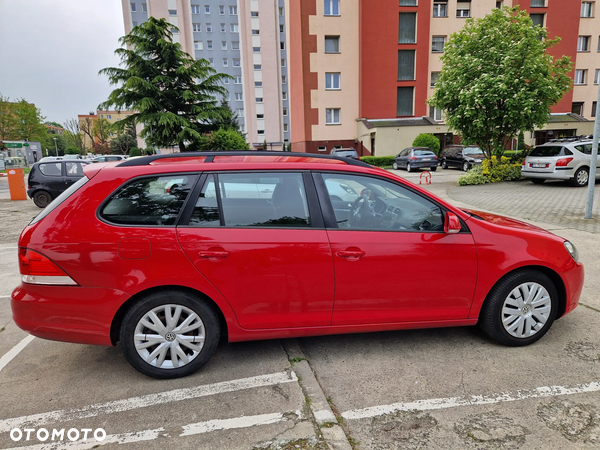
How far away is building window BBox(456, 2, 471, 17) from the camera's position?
107 ft

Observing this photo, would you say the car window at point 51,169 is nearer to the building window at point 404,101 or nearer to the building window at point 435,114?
the building window at point 404,101

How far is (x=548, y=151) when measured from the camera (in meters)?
14.2

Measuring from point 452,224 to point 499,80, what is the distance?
1378cm

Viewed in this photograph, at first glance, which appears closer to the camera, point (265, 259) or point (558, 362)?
point (265, 259)

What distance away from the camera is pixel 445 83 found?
15.8 m

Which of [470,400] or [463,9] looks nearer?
[470,400]

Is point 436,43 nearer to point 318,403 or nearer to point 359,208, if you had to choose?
point 359,208

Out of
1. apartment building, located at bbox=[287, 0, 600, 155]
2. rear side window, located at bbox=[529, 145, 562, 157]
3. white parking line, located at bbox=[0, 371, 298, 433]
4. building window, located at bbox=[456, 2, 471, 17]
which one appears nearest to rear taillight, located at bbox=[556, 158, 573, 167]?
rear side window, located at bbox=[529, 145, 562, 157]

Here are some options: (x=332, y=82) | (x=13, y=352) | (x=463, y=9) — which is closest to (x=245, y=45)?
(x=332, y=82)

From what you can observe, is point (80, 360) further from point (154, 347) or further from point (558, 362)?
point (558, 362)

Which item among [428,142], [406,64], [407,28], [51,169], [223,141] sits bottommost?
[51,169]

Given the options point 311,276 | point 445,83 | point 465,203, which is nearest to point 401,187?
point 311,276

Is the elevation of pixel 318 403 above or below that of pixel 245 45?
below

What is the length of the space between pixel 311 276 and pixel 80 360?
2186 mm
